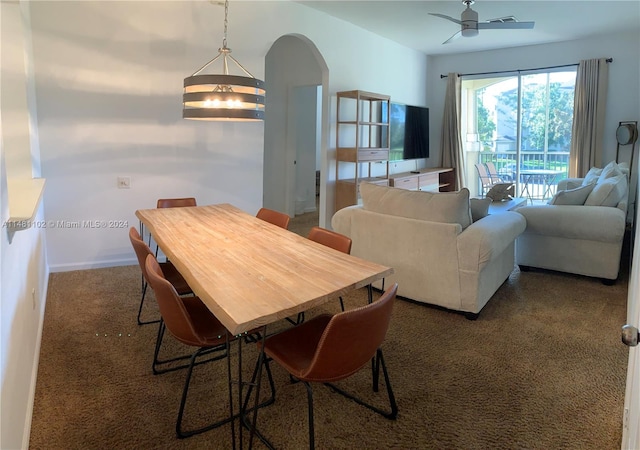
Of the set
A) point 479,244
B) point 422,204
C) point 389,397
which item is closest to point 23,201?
point 389,397

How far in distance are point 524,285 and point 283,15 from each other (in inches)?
153

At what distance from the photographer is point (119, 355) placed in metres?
2.70

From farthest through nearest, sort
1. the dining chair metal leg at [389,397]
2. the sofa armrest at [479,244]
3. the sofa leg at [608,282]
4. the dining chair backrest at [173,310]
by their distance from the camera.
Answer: the sofa leg at [608,282]
the sofa armrest at [479,244]
the dining chair metal leg at [389,397]
the dining chair backrest at [173,310]

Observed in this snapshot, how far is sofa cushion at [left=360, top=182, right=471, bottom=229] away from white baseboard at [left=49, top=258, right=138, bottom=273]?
254 centimetres

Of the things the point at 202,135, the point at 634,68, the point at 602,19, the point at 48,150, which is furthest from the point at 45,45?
the point at 634,68

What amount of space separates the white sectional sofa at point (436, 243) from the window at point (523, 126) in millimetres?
4656

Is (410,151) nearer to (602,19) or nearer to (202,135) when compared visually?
(602,19)

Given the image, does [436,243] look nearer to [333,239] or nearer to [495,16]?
[333,239]

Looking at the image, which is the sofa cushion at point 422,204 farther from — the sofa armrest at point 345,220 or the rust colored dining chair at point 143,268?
the rust colored dining chair at point 143,268

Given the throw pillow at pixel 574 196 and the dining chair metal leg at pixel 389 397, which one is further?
the throw pillow at pixel 574 196

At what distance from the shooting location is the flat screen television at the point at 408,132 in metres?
7.15

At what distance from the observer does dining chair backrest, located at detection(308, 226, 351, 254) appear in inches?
99.6

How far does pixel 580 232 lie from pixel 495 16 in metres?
3.11

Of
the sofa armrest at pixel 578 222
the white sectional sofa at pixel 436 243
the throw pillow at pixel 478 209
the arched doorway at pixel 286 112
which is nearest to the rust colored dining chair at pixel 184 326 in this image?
the white sectional sofa at pixel 436 243
